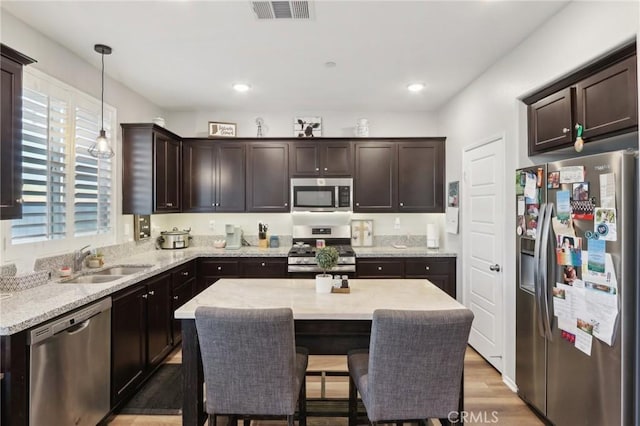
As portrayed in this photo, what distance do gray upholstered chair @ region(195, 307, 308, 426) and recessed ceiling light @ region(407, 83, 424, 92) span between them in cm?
306

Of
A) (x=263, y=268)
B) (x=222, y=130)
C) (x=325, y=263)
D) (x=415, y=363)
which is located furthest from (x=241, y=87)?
(x=415, y=363)

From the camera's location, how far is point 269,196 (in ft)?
15.0

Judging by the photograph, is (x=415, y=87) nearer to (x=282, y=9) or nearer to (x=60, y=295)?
(x=282, y=9)

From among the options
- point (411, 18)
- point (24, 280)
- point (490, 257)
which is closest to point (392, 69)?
point (411, 18)

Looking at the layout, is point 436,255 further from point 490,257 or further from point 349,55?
point 349,55

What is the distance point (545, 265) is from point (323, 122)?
3.33 meters

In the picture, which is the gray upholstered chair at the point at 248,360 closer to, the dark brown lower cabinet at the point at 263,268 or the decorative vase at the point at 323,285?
the decorative vase at the point at 323,285

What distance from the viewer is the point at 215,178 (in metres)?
4.60

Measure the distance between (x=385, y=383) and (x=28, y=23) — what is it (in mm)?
3351

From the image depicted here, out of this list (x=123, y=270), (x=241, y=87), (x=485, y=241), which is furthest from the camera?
(x=241, y=87)

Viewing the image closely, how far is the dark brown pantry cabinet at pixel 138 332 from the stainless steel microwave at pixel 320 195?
188cm

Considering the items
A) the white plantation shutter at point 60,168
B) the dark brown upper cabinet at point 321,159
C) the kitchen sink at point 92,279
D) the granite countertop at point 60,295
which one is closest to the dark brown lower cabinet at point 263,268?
the granite countertop at point 60,295

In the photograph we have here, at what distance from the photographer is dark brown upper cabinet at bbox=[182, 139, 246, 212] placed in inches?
180

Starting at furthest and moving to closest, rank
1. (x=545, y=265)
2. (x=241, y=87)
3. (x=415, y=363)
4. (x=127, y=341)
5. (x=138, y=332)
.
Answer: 1. (x=241, y=87)
2. (x=138, y=332)
3. (x=127, y=341)
4. (x=545, y=265)
5. (x=415, y=363)
